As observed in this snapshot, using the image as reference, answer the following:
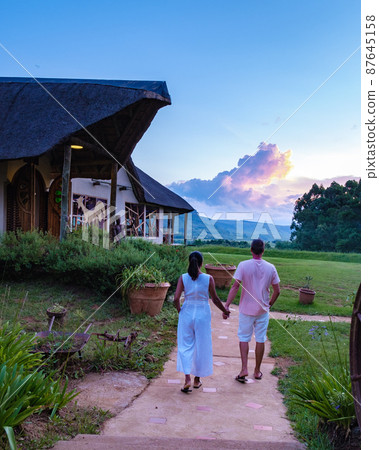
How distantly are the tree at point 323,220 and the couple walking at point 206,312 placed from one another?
0.50 metres

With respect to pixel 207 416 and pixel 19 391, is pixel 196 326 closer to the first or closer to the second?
pixel 207 416

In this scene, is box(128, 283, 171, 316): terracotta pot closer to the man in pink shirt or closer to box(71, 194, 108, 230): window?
the man in pink shirt

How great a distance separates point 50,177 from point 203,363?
403 inches

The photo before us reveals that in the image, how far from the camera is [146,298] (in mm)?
7055

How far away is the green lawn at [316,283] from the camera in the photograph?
9305 mm

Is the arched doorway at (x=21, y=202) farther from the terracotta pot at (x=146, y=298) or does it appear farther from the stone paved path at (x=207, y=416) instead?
the stone paved path at (x=207, y=416)

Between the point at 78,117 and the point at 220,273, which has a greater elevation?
the point at 78,117

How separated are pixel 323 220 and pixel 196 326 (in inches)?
67.5

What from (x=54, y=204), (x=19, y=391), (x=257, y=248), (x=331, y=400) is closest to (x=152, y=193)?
(x=54, y=204)

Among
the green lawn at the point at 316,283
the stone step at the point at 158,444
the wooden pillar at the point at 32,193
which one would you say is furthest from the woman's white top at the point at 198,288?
the wooden pillar at the point at 32,193

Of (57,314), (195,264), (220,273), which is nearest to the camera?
(195,264)

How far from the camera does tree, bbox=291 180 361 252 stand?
3.51 metres

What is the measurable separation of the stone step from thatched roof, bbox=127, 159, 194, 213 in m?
13.3

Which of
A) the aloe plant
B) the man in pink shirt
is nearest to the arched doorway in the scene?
the aloe plant
